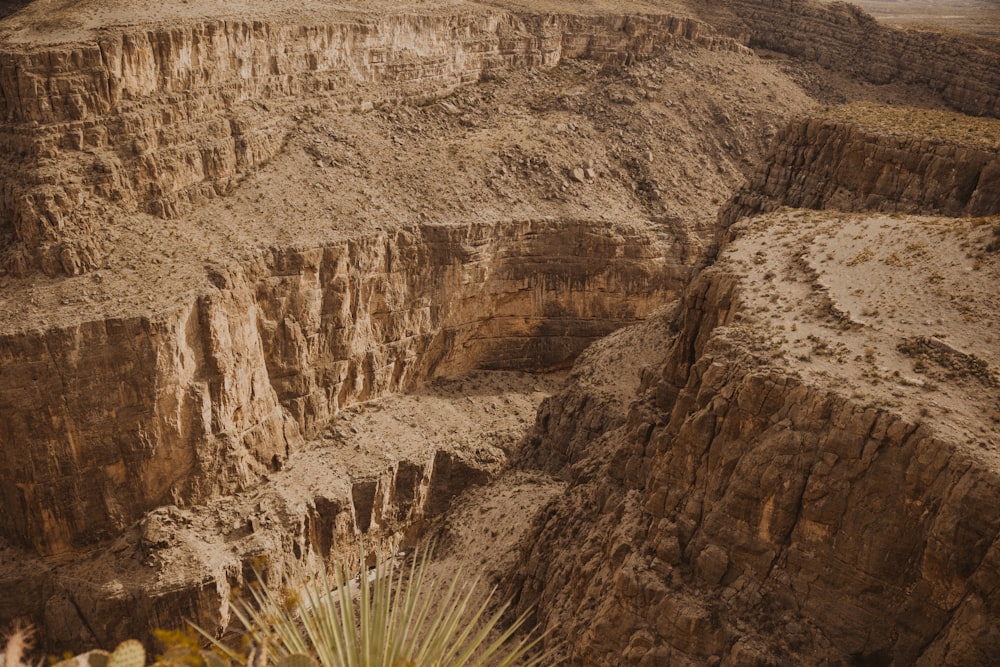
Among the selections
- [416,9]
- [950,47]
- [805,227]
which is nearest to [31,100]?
[416,9]

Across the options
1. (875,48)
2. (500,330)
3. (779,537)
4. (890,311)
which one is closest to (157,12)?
(500,330)

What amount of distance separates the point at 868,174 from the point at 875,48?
131 ft

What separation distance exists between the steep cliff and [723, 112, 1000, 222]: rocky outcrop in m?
5.13

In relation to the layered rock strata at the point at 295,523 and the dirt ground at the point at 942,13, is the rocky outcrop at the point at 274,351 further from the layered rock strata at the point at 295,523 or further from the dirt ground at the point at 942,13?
the dirt ground at the point at 942,13

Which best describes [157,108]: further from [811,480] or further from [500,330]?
[811,480]

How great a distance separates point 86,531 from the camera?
3400cm

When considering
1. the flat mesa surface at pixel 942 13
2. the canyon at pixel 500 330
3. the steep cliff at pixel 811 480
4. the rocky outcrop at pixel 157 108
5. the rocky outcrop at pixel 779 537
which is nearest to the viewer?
the rocky outcrop at pixel 779 537

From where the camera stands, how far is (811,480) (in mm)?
19594

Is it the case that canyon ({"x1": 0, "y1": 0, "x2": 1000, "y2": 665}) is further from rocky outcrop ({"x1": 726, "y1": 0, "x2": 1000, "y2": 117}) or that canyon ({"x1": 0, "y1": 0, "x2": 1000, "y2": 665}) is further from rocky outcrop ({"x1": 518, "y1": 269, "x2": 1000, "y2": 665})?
rocky outcrop ({"x1": 726, "y1": 0, "x2": 1000, "y2": 117})

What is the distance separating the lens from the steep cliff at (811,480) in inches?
711

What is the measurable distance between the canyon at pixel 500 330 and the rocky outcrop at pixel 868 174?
143mm

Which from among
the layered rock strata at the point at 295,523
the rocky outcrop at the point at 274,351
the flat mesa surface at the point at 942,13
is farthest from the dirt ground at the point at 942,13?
the layered rock strata at the point at 295,523

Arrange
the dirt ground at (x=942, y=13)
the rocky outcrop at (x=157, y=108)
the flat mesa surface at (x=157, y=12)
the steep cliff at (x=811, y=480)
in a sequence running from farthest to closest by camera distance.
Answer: the dirt ground at (x=942, y=13), the flat mesa surface at (x=157, y=12), the rocky outcrop at (x=157, y=108), the steep cliff at (x=811, y=480)

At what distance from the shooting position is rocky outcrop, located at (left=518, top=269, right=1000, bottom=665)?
1762 centimetres
